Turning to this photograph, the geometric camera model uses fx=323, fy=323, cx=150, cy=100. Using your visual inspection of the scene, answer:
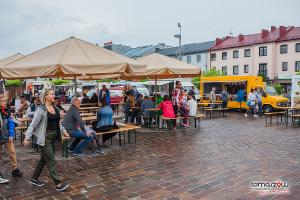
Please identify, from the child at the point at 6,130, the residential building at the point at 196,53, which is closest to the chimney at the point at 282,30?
the residential building at the point at 196,53

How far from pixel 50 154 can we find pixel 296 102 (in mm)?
14125

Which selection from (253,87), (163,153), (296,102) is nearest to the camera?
(163,153)

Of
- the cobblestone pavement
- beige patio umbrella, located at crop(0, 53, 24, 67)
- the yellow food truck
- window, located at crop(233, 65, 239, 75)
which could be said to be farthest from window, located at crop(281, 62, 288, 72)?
beige patio umbrella, located at crop(0, 53, 24, 67)

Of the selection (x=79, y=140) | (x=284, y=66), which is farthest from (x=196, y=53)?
(x=79, y=140)

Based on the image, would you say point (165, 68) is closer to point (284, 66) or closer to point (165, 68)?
point (165, 68)

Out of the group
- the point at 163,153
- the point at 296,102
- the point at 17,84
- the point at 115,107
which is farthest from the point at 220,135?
the point at 17,84

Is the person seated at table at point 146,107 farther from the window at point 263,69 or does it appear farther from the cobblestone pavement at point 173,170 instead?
the window at point 263,69

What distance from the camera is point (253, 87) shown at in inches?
778

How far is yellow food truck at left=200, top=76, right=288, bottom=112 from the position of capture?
61.7 feet

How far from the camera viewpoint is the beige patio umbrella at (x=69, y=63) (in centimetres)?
714

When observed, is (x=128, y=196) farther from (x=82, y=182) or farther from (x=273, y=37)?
(x=273, y=37)

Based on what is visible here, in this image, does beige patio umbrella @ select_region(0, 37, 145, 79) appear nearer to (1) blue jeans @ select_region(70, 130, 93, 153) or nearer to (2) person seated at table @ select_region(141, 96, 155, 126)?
(1) blue jeans @ select_region(70, 130, 93, 153)

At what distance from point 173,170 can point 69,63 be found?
326 cm

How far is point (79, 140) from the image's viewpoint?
808 cm
